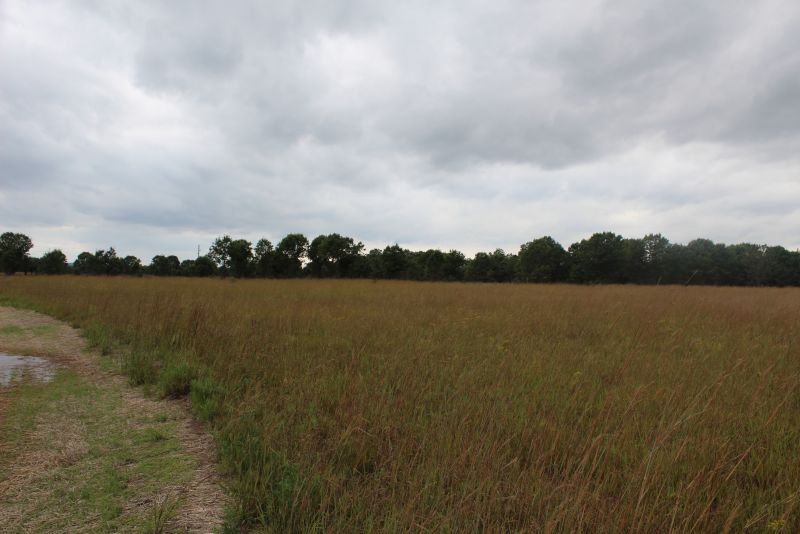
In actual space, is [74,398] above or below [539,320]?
below

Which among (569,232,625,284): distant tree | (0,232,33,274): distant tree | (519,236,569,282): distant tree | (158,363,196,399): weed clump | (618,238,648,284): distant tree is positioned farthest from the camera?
(0,232,33,274): distant tree

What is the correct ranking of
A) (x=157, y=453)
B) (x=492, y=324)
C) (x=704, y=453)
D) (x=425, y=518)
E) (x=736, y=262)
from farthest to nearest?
(x=736, y=262) < (x=492, y=324) < (x=157, y=453) < (x=704, y=453) < (x=425, y=518)

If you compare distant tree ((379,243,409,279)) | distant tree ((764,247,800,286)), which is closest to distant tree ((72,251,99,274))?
distant tree ((379,243,409,279))

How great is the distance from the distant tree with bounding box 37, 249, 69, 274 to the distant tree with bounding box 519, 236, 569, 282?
85667 millimetres

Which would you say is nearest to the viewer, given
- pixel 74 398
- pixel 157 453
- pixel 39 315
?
pixel 157 453

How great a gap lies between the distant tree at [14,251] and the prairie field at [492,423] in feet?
282

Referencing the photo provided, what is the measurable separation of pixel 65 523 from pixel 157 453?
32.5 inches

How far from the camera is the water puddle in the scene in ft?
16.2

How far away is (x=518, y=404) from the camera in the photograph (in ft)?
11.2

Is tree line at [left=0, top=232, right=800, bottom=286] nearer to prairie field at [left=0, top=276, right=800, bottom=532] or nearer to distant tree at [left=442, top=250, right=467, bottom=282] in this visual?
distant tree at [left=442, top=250, right=467, bottom=282]

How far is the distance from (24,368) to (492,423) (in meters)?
6.76

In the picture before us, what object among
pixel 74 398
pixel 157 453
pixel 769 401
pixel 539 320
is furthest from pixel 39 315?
pixel 769 401

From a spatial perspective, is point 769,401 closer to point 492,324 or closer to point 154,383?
point 492,324

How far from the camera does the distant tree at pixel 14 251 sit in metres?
64.7
